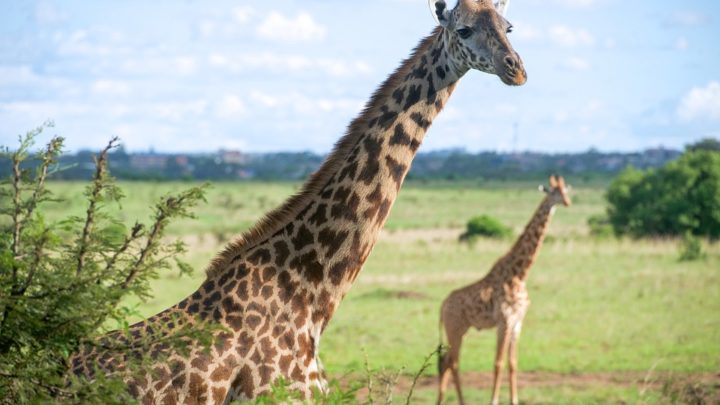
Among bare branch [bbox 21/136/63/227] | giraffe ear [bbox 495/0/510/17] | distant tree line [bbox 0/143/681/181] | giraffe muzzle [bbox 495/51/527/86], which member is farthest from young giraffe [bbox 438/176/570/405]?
distant tree line [bbox 0/143/681/181]

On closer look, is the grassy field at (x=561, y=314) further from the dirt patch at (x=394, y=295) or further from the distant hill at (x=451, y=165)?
the distant hill at (x=451, y=165)

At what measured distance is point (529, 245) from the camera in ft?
41.7

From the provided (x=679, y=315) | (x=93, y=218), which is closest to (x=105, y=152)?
(x=93, y=218)

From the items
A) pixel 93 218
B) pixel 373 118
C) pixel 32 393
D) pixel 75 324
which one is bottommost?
pixel 32 393

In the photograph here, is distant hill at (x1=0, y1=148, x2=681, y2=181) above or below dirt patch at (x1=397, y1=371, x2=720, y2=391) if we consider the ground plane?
above

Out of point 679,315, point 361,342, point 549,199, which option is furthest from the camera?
point 679,315

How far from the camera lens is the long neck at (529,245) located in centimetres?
1259

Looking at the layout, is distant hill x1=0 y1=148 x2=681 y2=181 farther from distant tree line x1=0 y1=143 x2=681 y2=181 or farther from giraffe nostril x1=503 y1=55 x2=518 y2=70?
giraffe nostril x1=503 y1=55 x2=518 y2=70

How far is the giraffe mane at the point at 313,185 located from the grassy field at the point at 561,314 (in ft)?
5.65

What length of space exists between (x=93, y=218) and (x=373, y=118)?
139 cm

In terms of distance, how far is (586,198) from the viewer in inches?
2386

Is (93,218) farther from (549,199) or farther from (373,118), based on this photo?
(549,199)

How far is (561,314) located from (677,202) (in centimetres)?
1433

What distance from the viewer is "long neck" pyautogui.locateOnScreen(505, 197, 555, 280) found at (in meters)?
12.6
